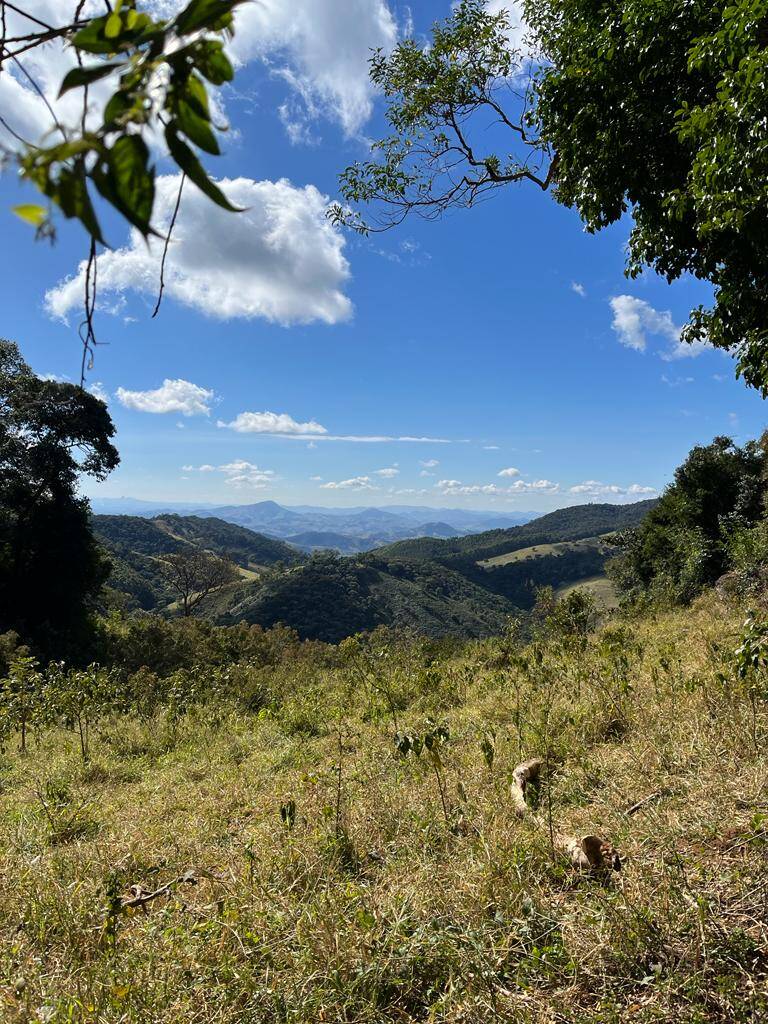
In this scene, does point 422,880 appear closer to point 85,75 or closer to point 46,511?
point 85,75

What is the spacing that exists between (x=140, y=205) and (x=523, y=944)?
9.06ft

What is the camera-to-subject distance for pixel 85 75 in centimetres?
58

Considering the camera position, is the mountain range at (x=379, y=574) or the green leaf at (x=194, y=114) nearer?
the green leaf at (x=194, y=114)

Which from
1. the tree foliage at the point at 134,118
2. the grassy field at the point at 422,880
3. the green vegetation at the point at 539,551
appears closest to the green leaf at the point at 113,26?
the tree foliage at the point at 134,118

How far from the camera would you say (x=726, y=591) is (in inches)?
440

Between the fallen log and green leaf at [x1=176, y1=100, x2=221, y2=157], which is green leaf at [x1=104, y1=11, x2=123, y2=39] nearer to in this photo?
green leaf at [x1=176, y1=100, x2=221, y2=157]

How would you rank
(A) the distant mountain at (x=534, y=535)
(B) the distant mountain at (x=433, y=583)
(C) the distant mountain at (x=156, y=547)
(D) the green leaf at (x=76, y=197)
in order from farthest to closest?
(A) the distant mountain at (x=534, y=535), (C) the distant mountain at (x=156, y=547), (B) the distant mountain at (x=433, y=583), (D) the green leaf at (x=76, y=197)

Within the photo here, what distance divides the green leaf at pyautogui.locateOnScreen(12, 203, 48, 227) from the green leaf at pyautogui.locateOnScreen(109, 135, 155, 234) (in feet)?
0.25

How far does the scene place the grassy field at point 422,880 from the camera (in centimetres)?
201

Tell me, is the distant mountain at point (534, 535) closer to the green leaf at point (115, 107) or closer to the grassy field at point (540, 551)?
the grassy field at point (540, 551)

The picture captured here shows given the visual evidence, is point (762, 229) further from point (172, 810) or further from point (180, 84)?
point (172, 810)

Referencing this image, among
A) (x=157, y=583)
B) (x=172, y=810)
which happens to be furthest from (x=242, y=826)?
(x=157, y=583)

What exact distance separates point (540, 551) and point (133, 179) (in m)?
126

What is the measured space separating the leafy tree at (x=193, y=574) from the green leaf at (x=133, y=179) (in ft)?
123
